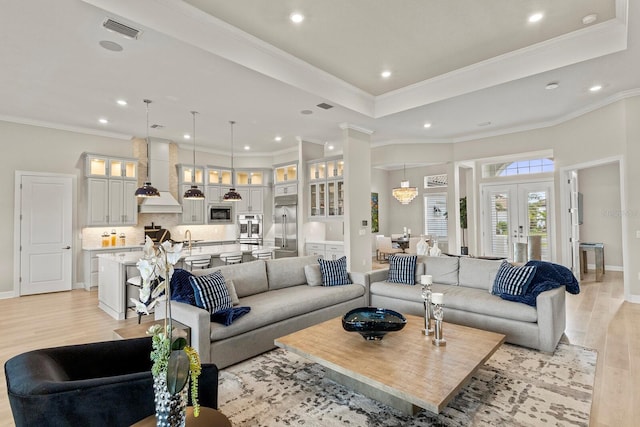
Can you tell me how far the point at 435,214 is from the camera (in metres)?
11.5

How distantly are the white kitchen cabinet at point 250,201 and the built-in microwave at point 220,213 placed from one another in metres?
0.25

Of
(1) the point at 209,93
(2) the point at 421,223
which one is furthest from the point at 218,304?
(2) the point at 421,223

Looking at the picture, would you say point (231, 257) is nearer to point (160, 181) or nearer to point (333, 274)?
point (333, 274)

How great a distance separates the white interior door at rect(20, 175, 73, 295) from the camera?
6.32 m

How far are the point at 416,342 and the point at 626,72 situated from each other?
4.88 meters

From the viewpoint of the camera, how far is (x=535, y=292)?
3588 mm

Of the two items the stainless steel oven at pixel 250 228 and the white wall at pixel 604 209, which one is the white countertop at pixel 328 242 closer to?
the stainless steel oven at pixel 250 228

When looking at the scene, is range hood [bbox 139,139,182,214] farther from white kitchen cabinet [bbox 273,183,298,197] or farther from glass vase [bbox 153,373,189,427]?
glass vase [bbox 153,373,189,427]

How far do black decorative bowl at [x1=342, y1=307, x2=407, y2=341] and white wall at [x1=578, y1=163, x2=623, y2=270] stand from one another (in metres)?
8.05

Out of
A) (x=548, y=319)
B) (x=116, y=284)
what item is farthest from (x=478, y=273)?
(x=116, y=284)

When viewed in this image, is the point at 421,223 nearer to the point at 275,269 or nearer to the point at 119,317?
the point at 275,269

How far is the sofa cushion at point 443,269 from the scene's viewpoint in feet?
15.1

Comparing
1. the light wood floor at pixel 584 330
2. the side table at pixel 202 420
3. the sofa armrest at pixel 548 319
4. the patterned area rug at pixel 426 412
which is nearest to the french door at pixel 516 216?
the light wood floor at pixel 584 330

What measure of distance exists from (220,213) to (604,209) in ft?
31.8
